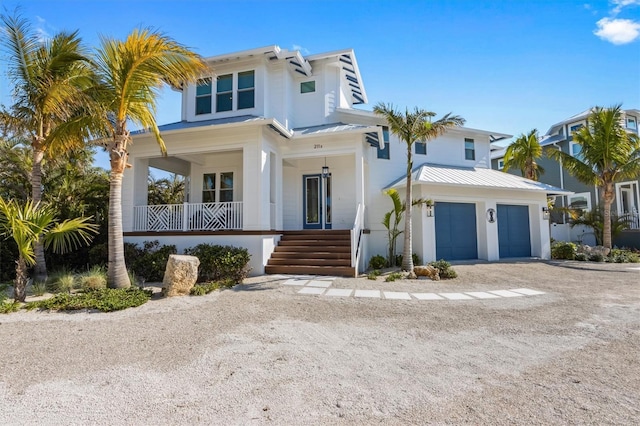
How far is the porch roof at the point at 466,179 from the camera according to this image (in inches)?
497

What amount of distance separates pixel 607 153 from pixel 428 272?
11.2 m

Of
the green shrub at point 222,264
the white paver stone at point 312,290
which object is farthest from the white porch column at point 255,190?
the white paver stone at point 312,290

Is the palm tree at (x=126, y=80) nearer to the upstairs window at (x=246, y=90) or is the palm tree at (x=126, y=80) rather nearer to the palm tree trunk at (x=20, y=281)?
the palm tree trunk at (x=20, y=281)

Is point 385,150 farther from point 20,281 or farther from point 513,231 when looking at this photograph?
point 20,281

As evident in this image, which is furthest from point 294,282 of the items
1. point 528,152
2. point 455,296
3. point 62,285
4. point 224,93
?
point 528,152

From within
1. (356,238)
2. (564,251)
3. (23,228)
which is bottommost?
(564,251)

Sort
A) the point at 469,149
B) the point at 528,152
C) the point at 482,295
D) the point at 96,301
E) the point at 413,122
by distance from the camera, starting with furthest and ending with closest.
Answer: the point at 528,152
the point at 469,149
the point at 413,122
the point at 482,295
the point at 96,301

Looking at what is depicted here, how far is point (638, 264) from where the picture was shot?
41.7 feet

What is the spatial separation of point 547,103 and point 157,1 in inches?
482

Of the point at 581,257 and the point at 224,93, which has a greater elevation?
the point at 224,93

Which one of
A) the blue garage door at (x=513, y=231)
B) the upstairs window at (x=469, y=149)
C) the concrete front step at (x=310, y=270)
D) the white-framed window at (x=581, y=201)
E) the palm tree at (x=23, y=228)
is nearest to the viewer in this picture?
the palm tree at (x=23, y=228)

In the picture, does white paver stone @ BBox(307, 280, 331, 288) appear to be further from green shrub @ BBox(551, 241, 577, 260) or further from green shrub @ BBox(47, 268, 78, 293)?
green shrub @ BBox(551, 241, 577, 260)

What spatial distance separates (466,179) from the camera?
44.4ft

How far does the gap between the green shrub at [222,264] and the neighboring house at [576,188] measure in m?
17.8
